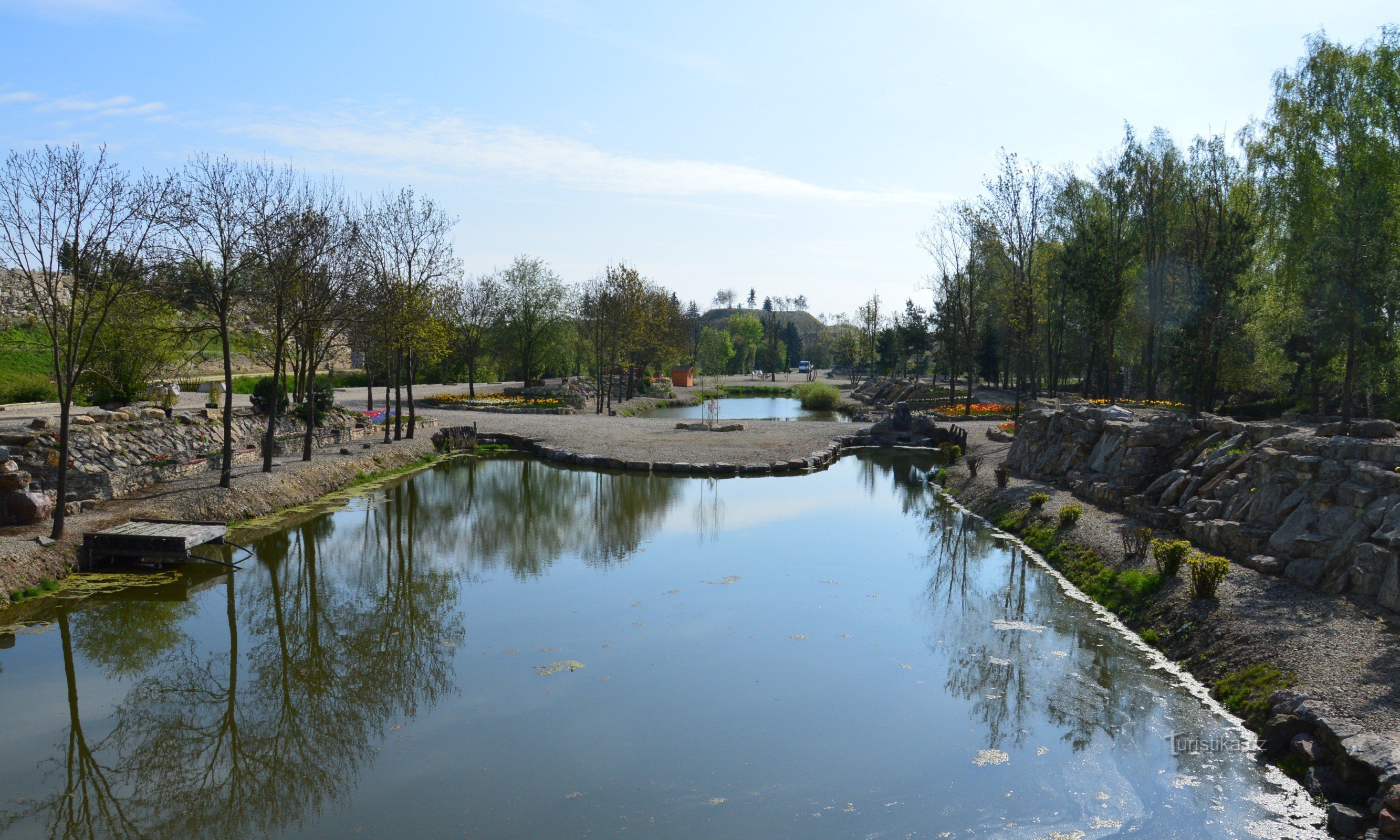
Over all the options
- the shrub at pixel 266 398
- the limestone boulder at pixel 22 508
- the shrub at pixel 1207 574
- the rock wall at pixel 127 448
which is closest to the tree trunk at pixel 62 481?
the limestone boulder at pixel 22 508

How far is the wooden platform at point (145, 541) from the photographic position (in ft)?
45.8

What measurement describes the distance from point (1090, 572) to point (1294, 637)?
4.73m

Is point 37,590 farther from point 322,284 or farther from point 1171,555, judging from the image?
point 1171,555

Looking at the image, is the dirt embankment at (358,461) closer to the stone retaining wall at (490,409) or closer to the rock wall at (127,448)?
the rock wall at (127,448)

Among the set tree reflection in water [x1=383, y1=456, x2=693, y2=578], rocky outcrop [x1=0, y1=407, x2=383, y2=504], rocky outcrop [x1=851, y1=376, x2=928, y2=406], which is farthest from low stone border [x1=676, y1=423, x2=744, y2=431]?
rocky outcrop [x1=0, y1=407, x2=383, y2=504]

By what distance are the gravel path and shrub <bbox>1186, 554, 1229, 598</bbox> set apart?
0.45ft

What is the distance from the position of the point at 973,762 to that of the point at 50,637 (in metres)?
12.2

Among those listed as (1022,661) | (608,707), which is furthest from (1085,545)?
(608,707)

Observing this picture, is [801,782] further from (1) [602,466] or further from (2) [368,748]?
(1) [602,466]

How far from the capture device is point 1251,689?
923cm

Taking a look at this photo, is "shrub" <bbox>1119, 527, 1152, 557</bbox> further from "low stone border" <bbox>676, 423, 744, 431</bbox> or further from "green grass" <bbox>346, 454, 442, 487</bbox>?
"low stone border" <bbox>676, 423, 744, 431</bbox>

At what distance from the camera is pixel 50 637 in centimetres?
1132

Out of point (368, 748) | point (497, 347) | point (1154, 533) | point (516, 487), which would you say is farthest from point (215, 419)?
point (497, 347)

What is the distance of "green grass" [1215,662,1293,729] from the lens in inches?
348
